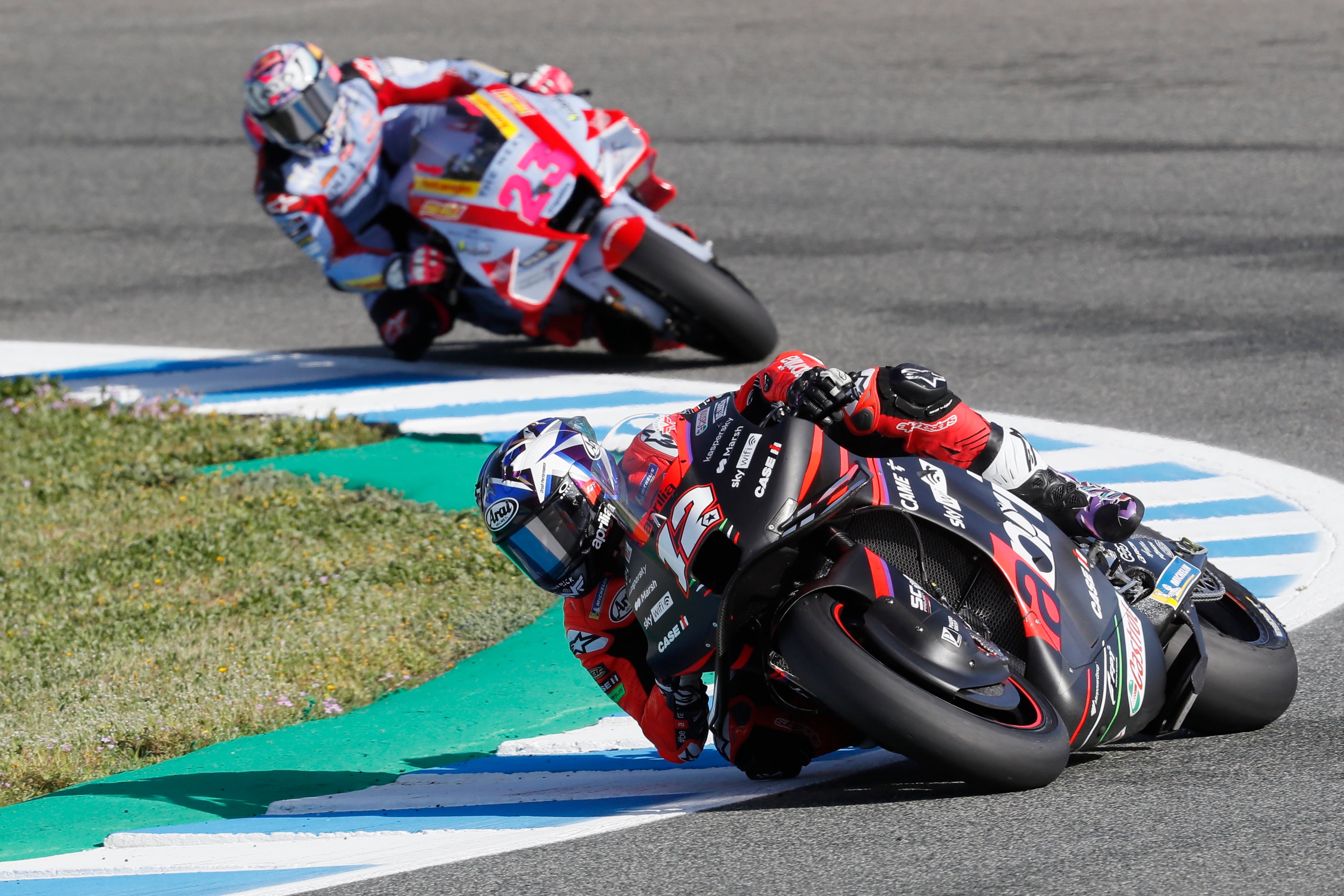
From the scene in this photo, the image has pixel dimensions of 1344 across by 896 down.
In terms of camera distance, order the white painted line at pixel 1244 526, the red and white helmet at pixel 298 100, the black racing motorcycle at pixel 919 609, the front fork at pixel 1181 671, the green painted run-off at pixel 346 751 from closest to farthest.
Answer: the black racing motorcycle at pixel 919 609 → the front fork at pixel 1181 671 → the green painted run-off at pixel 346 751 → the white painted line at pixel 1244 526 → the red and white helmet at pixel 298 100

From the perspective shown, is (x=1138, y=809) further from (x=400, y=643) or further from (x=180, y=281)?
(x=180, y=281)

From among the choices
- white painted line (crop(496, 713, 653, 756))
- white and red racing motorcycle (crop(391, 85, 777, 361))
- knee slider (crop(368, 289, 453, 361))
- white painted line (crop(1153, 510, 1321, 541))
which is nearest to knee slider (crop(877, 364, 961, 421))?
white painted line (crop(496, 713, 653, 756))

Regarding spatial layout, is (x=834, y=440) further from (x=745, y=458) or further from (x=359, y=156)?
(x=359, y=156)

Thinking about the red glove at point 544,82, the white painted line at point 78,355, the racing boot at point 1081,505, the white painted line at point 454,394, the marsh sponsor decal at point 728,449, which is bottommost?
the white painted line at point 78,355

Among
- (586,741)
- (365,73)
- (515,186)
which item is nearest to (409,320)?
(515,186)

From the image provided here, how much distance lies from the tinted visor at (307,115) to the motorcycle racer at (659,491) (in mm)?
5665

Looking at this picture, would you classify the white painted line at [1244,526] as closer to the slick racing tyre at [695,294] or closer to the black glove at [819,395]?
the black glove at [819,395]

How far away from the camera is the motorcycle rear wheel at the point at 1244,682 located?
5191 millimetres

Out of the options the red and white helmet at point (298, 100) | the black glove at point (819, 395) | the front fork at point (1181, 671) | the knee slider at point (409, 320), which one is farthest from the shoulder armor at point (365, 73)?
the front fork at point (1181, 671)

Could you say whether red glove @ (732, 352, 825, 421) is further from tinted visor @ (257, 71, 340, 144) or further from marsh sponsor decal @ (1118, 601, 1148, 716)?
tinted visor @ (257, 71, 340, 144)

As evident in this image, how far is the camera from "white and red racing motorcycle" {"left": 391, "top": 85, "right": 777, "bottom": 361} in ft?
34.3

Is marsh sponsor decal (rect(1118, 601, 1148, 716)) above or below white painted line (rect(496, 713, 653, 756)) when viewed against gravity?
above

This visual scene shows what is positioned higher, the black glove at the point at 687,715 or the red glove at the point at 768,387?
the red glove at the point at 768,387

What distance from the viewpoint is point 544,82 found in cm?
1090
